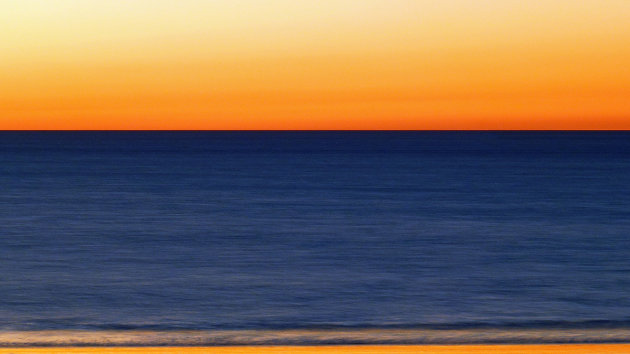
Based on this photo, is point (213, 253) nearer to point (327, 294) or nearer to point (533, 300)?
point (327, 294)

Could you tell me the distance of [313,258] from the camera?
15047 millimetres

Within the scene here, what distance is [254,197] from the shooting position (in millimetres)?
31219

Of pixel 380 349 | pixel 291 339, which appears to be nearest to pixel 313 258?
pixel 291 339

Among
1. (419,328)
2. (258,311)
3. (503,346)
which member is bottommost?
(503,346)

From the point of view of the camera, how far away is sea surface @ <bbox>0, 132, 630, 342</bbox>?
8.82 meters

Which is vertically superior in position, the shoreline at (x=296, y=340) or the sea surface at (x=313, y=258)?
the sea surface at (x=313, y=258)

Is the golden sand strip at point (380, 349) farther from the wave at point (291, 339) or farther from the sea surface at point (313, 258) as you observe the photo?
the sea surface at point (313, 258)

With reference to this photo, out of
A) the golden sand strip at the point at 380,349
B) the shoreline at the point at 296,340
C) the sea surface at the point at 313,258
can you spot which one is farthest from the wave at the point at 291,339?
the sea surface at the point at 313,258

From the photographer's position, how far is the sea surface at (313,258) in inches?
347

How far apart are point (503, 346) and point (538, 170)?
47385 mm

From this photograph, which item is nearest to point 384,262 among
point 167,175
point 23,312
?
point 23,312

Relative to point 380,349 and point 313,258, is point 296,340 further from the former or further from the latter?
point 313,258

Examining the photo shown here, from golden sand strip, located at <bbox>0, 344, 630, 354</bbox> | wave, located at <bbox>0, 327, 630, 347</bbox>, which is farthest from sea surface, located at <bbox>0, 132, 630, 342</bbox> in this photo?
golden sand strip, located at <bbox>0, 344, 630, 354</bbox>

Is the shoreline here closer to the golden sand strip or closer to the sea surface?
the golden sand strip
